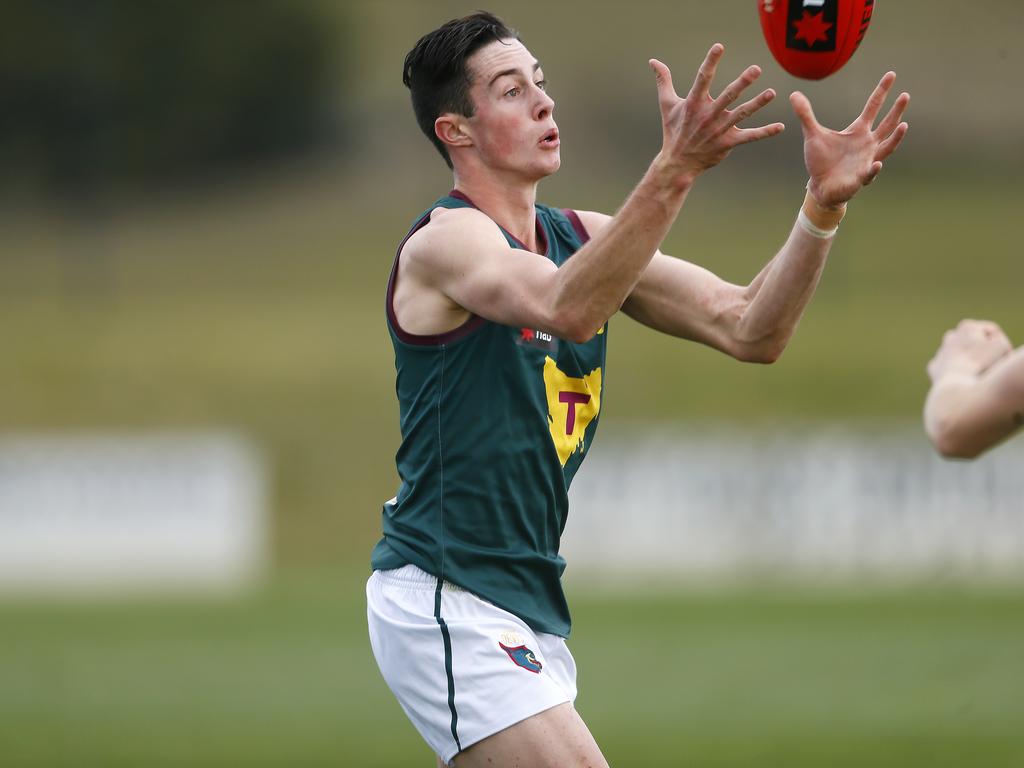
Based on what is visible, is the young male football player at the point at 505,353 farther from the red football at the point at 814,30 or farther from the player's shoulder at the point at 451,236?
the red football at the point at 814,30

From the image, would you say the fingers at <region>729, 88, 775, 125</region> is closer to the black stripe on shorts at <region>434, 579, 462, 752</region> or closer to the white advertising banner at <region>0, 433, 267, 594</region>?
the black stripe on shorts at <region>434, 579, 462, 752</region>

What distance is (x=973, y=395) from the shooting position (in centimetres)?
394

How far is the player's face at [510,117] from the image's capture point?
4719mm

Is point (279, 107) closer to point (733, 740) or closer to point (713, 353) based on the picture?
point (713, 353)

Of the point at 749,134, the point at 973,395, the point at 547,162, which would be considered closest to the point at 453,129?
the point at 547,162

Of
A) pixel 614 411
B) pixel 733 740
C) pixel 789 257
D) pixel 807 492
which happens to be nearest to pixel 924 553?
pixel 807 492

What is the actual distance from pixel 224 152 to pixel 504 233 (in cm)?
1674

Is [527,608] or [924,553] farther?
[924,553]

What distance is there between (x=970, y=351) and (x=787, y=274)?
22.9 inches

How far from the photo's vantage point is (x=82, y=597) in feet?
46.6

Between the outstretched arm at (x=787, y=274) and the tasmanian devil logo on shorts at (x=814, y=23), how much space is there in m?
0.20

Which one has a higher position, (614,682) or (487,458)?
(487,458)

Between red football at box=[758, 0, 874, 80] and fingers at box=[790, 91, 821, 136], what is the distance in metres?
0.19

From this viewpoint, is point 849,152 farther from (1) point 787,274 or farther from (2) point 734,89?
(2) point 734,89
